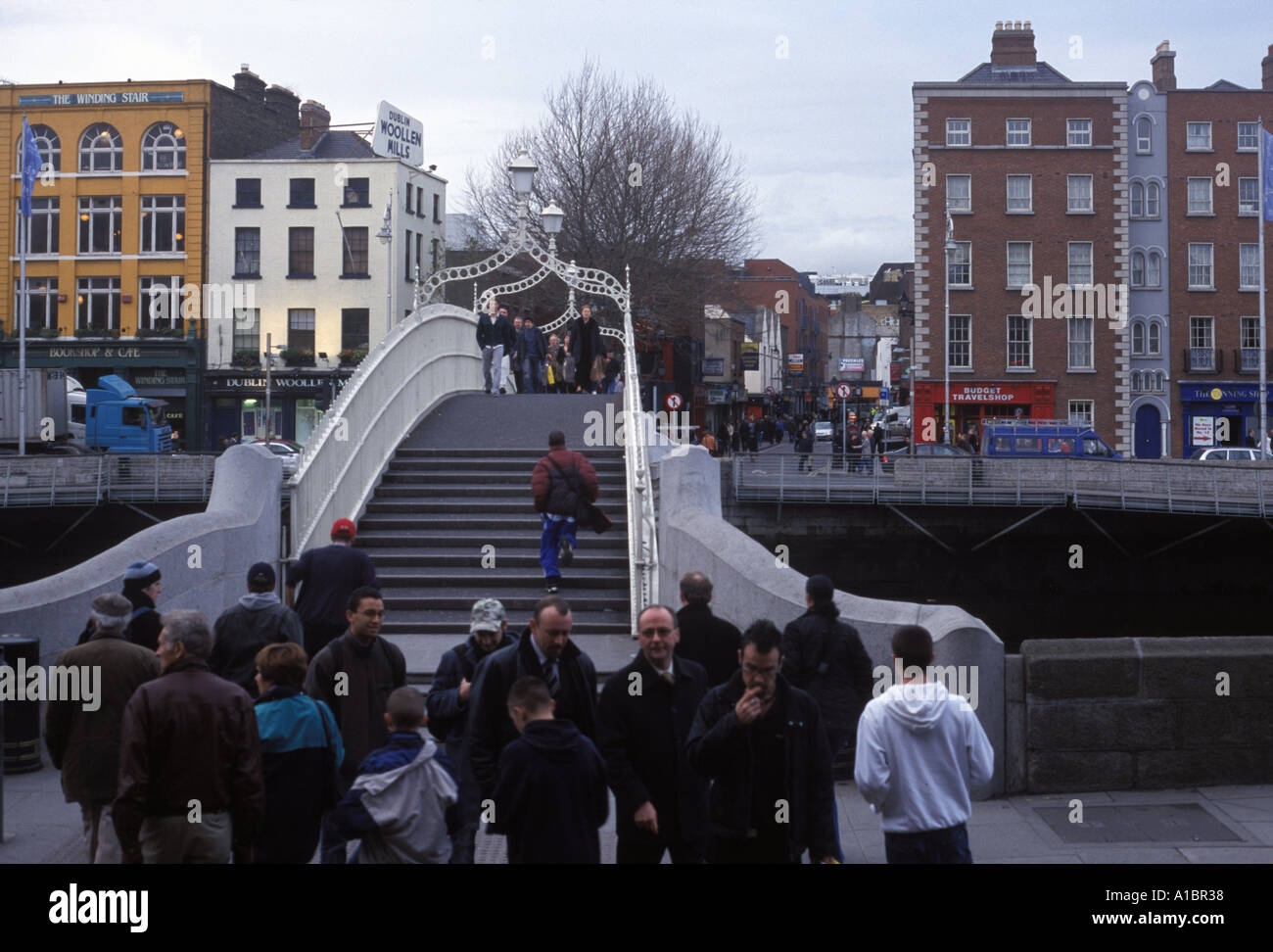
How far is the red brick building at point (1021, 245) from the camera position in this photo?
5059cm

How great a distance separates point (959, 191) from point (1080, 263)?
532 cm

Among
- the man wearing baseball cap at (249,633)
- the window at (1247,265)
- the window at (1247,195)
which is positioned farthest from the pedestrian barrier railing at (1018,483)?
the window at (1247,195)

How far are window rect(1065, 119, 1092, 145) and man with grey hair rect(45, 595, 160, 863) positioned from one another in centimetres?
4987

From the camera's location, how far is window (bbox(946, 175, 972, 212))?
51.0 m

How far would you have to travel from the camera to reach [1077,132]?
50.8 meters

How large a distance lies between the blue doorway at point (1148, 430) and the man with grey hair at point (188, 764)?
169 feet

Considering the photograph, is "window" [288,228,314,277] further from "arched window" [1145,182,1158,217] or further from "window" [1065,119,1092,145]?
"arched window" [1145,182,1158,217]

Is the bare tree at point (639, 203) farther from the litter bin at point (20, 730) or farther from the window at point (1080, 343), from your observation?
the litter bin at point (20, 730)

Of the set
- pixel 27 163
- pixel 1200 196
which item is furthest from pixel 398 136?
pixel 1200 196

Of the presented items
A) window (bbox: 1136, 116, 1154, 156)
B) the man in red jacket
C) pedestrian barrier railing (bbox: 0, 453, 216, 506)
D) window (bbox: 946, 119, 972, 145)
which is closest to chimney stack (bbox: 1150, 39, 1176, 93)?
window (bbox: 1136, 116, 1154, 156)

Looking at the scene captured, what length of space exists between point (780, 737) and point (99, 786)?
327 centimetres

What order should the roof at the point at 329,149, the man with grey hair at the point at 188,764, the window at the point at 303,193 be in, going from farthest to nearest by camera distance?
1. the roof at the point at 329,149
2. the window at the point at 303,193
3. the man with grey hair at the point at 188,764

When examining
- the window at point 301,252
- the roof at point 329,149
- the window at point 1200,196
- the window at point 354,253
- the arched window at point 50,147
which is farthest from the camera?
the roof at point 329,149

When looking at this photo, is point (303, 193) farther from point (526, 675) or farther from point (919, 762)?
point (919, 762)
